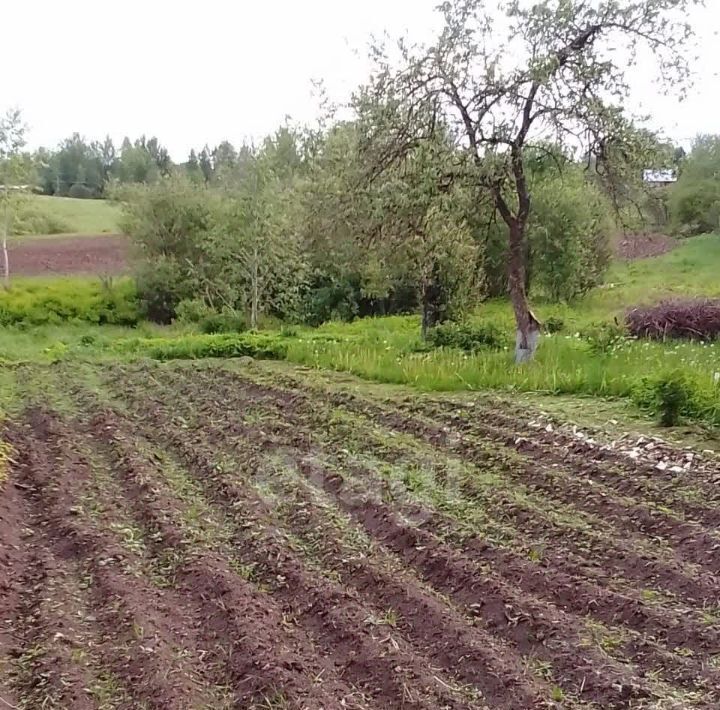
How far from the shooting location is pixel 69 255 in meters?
30.4

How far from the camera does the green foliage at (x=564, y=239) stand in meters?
20.2

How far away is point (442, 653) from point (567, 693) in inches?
24.8

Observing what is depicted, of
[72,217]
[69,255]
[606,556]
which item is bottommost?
[606,556]

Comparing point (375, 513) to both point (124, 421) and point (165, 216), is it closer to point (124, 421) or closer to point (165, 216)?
point (124, 421)

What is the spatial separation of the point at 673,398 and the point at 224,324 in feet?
47.8

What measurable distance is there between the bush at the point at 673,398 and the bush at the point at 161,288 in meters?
16.8

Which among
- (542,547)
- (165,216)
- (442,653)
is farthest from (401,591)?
(165,216)

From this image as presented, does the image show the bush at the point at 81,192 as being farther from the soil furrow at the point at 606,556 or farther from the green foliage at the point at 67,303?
the soil furrow at the point at 606,556

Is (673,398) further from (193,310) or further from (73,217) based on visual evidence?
(73,217)

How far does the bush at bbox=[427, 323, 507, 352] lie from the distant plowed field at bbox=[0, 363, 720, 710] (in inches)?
216

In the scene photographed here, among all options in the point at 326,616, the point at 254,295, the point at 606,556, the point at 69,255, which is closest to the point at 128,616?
the point at 326,616

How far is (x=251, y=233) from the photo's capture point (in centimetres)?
1961

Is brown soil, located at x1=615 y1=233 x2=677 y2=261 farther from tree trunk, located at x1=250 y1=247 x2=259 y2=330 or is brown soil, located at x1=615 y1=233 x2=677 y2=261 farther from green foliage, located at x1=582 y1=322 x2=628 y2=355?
green foliage, located at x1=582 y1=322 x2=628 y2=355

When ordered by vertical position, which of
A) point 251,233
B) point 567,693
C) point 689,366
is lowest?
point 567,693
